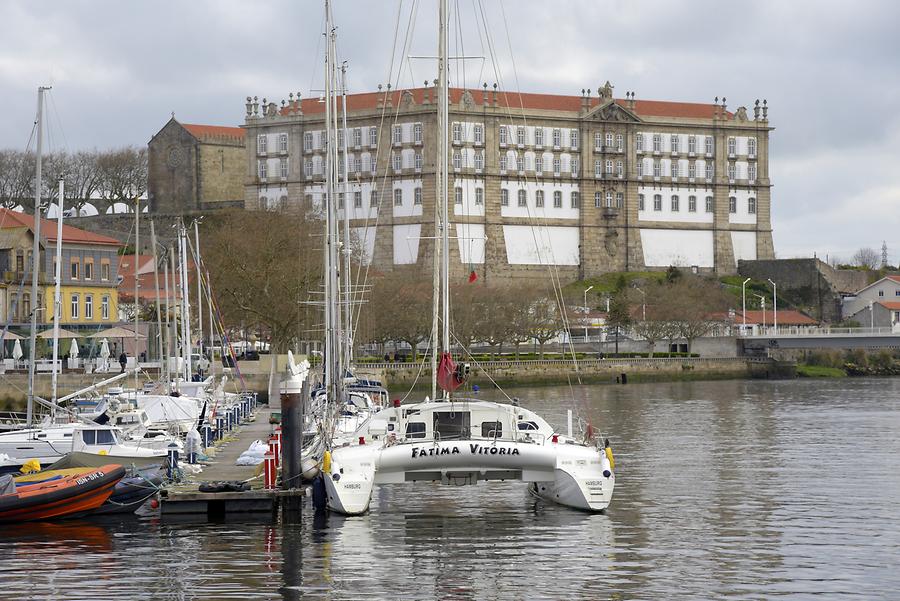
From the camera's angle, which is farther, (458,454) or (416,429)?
(416,429)

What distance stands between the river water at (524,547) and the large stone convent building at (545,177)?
9052 cm

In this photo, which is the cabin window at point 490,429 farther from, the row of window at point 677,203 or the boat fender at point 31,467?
the row of window at point 677,203

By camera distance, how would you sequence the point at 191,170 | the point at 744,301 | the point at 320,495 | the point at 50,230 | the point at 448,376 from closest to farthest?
the point at 320,495 < the point at 448,376 < the point at 50,230 < the point at 744,301 < the point at 191,170

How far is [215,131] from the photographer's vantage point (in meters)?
161

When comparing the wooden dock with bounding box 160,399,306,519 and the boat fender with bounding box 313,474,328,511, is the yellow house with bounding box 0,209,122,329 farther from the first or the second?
the boat fender with bounding box 313,474,328,511

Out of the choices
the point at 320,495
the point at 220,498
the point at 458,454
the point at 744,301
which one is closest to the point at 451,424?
the point at 458,454

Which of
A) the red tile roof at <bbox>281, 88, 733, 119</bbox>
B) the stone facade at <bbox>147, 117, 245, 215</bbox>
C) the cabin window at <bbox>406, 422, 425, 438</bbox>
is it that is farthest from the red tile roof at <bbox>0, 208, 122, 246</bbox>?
the stone facade at <bbox>147, 117, 245, 215</bbox>

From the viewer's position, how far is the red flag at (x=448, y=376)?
37.8 meters

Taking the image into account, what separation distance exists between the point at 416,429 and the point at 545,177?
361 feet

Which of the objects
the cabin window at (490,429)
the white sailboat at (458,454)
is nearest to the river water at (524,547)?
the white sailboat at (458,454)

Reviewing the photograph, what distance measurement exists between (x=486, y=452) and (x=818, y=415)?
4709cm

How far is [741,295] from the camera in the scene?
150125 mm

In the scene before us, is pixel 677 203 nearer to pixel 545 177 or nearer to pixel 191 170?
pixel 545 177

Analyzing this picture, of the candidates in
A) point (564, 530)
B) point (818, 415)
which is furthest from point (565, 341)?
point (564, 530)
